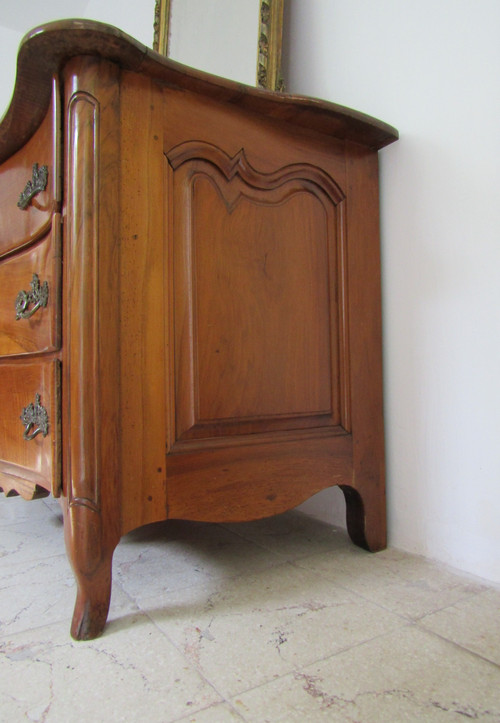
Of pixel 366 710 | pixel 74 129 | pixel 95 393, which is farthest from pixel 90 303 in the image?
pixel 366 710

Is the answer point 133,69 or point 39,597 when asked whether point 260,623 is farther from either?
point 133,69

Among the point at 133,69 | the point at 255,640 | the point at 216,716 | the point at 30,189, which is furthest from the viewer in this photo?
the point at 30,189

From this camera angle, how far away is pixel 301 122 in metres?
1.01

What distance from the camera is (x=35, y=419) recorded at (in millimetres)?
876

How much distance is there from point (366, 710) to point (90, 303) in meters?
0.63

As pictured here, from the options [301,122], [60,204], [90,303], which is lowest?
[90,303]

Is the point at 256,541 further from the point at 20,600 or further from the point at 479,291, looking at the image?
the point at 479,291

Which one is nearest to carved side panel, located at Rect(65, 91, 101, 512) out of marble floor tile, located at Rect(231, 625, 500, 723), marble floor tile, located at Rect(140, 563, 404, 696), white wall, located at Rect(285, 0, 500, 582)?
marble floor tile, located at Rect(140, 563, 404, 696)

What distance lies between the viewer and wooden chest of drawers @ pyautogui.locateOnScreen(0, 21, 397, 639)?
2.55 feet

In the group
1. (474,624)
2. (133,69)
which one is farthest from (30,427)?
(474,624)

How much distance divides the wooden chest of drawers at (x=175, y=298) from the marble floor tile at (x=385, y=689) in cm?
30

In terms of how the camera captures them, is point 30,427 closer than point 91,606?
No

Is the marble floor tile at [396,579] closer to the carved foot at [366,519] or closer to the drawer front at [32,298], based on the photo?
the carved foot at [366,519]

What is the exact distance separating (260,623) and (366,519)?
0.36m
